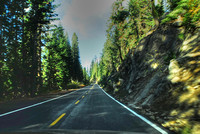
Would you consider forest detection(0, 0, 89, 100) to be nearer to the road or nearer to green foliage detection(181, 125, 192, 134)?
the road

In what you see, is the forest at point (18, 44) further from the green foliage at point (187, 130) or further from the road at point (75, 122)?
the green foliage at point (187, 130)

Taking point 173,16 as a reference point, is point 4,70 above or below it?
below

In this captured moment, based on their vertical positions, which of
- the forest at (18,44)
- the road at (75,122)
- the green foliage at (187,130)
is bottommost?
the road at (75,122)

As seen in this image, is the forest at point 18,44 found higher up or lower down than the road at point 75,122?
higher up

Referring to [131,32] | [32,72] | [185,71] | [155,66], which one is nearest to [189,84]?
[185,71]

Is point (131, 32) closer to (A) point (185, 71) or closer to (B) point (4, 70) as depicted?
(A) point (185, 71)

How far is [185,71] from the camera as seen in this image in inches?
246

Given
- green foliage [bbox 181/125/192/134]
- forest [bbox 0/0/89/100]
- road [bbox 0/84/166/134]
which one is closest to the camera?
green foliage [bbox 181/125/192/134]

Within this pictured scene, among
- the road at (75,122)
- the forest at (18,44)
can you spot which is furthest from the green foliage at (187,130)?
the forest at (18,44)

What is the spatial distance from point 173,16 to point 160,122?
9963 mm

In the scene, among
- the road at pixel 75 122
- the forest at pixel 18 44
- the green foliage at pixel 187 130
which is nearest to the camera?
the green foliage at pixel 187 130

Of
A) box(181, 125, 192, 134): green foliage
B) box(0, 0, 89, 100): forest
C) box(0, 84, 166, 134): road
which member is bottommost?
box(0, 84, 166, 134): road

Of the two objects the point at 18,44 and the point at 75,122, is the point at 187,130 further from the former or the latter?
the point at 18,44

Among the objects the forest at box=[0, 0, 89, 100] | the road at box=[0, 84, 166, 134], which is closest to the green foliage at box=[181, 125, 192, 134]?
the road at box=[0, 84, 166, 134]
